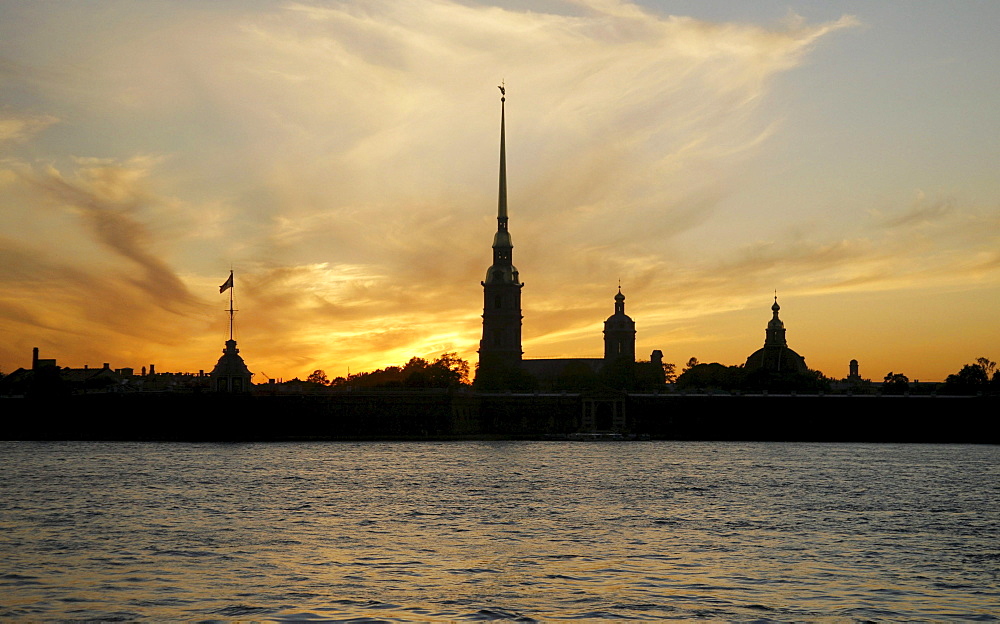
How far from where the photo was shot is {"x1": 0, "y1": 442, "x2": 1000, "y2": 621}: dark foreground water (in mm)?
28375

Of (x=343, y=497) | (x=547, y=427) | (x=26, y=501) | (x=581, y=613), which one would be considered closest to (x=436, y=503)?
(x=343, y=497)

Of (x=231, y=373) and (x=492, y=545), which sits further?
(x=231, y=373)

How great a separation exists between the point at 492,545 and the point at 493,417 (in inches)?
4631

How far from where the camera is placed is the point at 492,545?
129ft

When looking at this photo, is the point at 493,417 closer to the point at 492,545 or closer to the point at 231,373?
the point at 231,373

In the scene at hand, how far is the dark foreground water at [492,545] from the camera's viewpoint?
28.4 meters

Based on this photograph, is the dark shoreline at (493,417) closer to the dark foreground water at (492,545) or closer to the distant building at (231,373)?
the distant building at (231,373)

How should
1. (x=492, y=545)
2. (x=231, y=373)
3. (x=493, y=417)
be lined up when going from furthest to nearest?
(x=493, y=417)
(x=231, y=373)
(x=492, y=545)

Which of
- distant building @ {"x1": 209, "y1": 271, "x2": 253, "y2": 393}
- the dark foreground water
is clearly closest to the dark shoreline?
distant building @ {"x1": 209, "y1": 271, "x2": 253, "y2": 393}

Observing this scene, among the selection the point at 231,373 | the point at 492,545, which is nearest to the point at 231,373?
the point at 231,373

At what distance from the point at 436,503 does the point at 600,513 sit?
8.54 m

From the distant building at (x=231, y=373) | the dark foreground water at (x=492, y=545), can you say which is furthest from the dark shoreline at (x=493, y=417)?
the dark foreground water at (x=492, y=545)

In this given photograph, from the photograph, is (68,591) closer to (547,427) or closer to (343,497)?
(343,497)

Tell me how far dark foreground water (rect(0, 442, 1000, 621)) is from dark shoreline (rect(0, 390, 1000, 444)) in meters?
62.2
